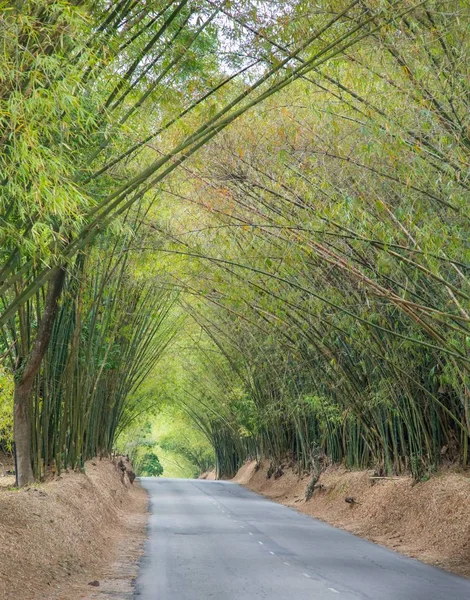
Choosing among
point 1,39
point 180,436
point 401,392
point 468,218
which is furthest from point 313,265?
point 180,436

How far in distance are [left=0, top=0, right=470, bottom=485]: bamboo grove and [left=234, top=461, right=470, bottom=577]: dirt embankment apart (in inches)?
16.6

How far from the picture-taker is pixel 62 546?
6.54 m

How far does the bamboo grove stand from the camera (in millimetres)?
4805

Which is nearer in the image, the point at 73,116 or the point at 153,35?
the point at 73,116

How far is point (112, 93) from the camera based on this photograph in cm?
559

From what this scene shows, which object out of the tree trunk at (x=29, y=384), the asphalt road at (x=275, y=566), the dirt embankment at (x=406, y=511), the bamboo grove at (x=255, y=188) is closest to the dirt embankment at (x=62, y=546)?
the asphalt road at (x=275, y=566)

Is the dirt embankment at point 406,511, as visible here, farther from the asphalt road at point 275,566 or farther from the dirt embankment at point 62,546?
the dirt embankment at point 62,546

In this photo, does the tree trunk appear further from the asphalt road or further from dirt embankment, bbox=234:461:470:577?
dirt embankment, bbox=234:461:470:577

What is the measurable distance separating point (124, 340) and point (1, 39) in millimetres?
9439

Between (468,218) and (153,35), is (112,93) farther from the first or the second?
(468,218)

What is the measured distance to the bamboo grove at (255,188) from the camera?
4.80 meters

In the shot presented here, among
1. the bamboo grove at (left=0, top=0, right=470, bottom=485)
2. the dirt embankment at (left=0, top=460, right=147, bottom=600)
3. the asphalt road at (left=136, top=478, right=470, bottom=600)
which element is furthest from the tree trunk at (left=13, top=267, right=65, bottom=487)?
the asphalt road at (left=136, top=478, right=470, bottom=600)

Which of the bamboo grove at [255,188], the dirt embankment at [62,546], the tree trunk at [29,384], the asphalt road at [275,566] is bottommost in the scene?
the asphalt road at [275,566]

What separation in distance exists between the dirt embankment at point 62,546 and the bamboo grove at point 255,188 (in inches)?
34.1
